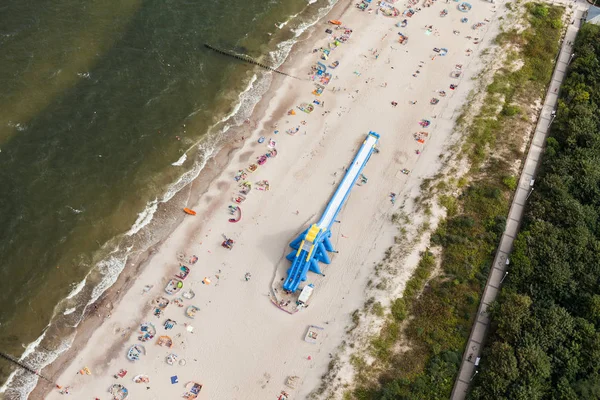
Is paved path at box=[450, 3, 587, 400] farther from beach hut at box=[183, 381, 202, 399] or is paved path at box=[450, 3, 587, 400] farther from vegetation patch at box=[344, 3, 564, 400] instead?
beach hut at box=[183, 381, 202, 399]

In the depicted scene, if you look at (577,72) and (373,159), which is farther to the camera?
(577,72)

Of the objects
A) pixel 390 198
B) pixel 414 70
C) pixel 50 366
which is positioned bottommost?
pixel 50 366

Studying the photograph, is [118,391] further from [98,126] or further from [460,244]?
[460,244]

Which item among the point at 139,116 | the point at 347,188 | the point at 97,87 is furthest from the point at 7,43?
the point at 347,188

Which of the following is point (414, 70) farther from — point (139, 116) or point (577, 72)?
point (139, 116)

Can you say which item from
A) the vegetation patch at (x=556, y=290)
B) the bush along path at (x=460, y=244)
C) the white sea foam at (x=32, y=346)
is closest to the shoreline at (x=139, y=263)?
the white sea foam at (x=32, y=346)

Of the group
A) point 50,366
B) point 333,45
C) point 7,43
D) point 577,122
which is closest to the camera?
point 50,366
